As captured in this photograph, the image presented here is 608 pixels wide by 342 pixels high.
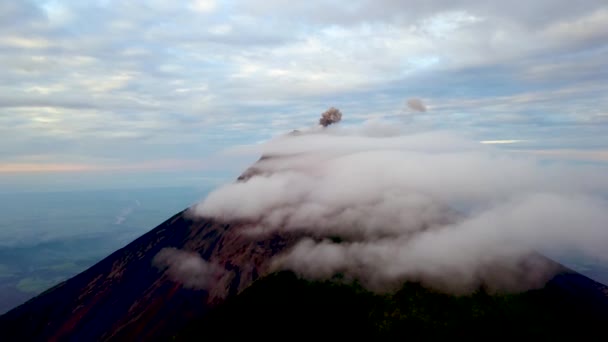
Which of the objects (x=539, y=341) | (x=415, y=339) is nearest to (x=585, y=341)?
(x=539, y=341)

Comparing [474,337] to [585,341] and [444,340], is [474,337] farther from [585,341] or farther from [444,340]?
[585,341]

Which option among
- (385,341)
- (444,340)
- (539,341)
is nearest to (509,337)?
(539,341)

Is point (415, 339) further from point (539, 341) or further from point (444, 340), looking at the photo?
point (539, 341)

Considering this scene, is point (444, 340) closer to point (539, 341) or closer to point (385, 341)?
point (385, 341)

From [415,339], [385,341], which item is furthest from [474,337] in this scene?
[385,341]

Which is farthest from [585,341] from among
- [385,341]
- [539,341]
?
[385,341]
